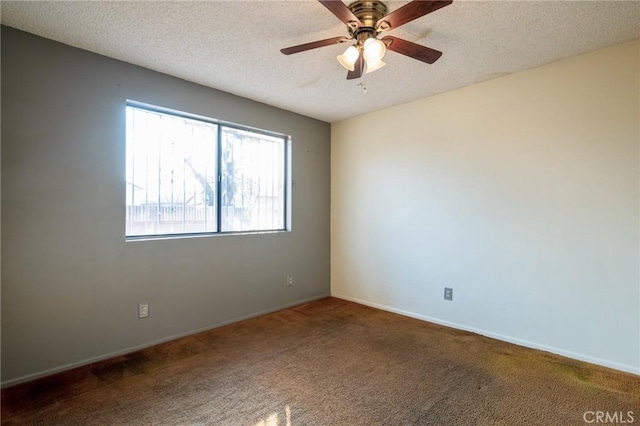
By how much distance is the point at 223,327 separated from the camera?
3352mm

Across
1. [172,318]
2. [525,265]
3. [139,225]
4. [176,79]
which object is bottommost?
[172,318]

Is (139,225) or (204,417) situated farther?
(139,225)

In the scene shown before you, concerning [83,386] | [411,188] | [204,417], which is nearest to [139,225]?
[83,386]

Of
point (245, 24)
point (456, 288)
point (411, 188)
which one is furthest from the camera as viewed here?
point (411, 188)

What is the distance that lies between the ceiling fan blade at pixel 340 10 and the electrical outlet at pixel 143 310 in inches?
106

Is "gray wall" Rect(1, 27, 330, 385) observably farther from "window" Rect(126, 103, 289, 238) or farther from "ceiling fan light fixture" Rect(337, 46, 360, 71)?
"ceiling fan light fixture" Rect(337, 46, 360, 71)

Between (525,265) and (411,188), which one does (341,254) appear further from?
(525,265)

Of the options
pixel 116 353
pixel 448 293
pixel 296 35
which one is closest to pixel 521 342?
pixel 448 293

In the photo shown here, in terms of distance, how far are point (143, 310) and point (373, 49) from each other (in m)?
2.74

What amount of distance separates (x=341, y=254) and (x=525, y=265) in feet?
7.10

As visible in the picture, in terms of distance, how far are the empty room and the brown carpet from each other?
0.02m

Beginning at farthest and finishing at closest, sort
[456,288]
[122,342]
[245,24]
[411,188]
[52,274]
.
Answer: [411,188]
[456,288]
[122,342]
[52,274]
[245,24]

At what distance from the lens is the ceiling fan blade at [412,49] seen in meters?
1.94

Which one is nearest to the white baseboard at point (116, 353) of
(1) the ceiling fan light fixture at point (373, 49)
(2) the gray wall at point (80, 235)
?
(2) the gray wall at point (80, 235)
